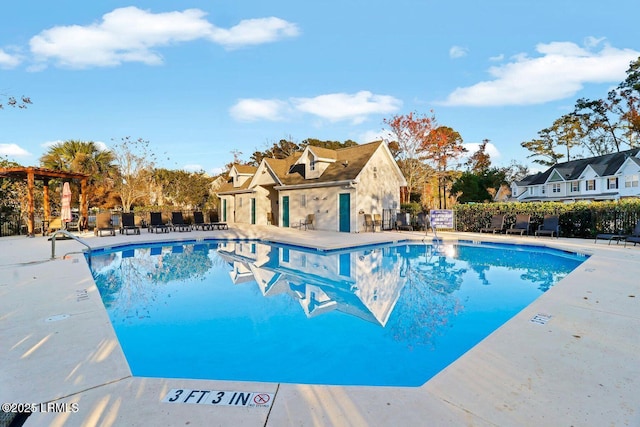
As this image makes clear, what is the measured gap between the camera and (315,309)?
616cm

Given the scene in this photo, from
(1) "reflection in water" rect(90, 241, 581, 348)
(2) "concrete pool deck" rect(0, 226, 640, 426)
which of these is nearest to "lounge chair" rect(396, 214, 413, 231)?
(1) "reflection in water" rect(90, 241, 581, 348)

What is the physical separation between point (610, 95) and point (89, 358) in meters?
51.5

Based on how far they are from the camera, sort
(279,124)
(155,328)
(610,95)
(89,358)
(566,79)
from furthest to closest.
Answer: (610,95) → (279,124) → (566,79) → (155,328) → (89,358)

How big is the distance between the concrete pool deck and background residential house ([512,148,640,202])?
39126 mm

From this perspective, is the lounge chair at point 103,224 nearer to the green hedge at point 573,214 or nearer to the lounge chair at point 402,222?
the lounge chair at point 402,222

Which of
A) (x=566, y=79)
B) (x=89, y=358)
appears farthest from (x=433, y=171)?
(x=89, y=358)

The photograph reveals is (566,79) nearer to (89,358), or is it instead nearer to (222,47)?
(222,47)

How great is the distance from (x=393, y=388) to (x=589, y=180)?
1798 inches

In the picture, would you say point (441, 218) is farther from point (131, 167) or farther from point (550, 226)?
point (131, 167)

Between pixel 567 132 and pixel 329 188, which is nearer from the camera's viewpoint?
pixel 329 188

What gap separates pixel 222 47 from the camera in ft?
55.2

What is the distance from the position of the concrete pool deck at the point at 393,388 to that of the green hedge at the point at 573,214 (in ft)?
36.7

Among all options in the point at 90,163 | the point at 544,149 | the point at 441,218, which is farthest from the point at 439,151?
the point at 544,149

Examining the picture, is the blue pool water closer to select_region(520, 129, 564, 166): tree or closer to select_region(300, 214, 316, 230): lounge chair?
select_region(300, 214, 316, 230): lounge chair
